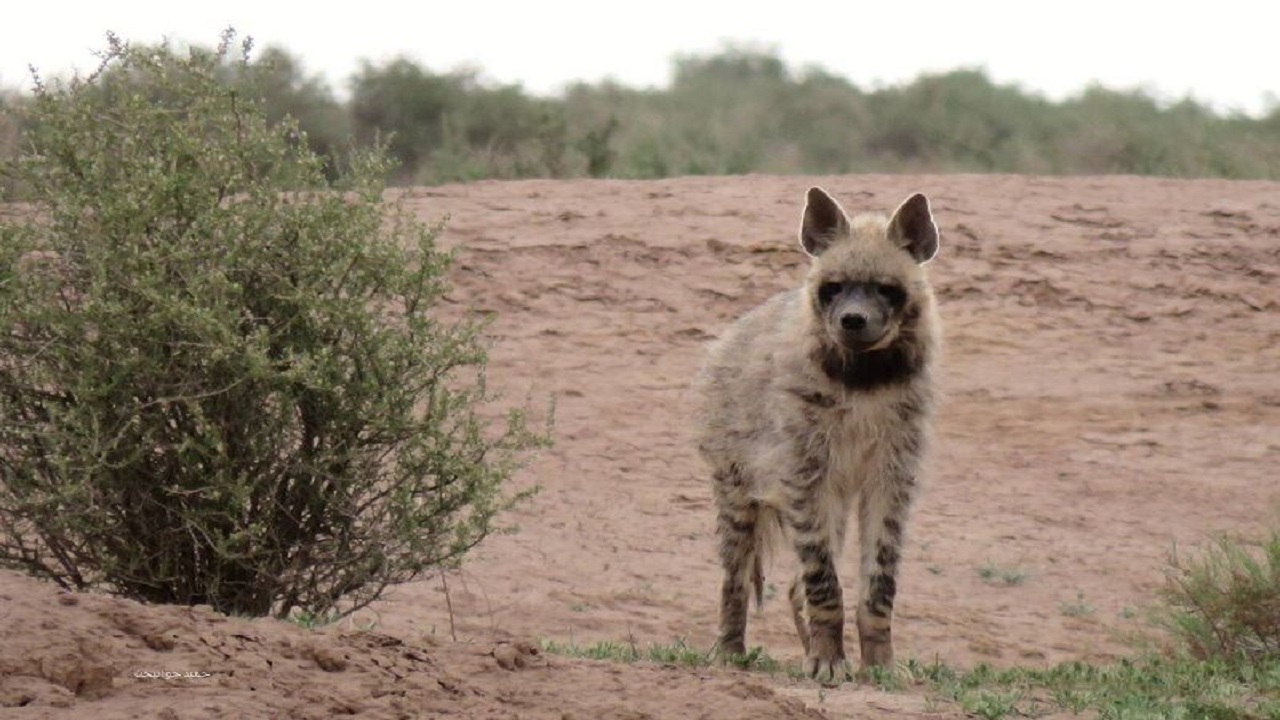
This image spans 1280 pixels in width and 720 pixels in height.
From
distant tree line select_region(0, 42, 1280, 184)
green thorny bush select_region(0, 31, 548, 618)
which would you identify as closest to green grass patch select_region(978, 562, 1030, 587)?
green thorny bush select_region(0, 31, 548, 618)

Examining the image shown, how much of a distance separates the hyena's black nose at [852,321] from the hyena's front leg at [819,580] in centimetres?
82

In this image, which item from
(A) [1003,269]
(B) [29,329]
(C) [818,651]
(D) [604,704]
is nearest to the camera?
(D) [604,704]

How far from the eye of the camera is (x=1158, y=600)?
10500 mm

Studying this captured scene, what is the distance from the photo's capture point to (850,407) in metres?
8.25

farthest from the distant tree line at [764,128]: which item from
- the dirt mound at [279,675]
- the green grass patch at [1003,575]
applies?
the dirt mound at [279,675]

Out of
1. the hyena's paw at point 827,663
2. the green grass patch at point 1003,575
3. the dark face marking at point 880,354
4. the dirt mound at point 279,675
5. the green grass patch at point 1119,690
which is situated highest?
the dark face marking at point 880,354

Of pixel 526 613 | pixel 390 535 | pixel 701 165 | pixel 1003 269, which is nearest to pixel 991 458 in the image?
pixel 1003 269

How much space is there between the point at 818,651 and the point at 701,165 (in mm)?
14005

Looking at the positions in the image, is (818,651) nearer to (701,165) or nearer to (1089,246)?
(1089,246)

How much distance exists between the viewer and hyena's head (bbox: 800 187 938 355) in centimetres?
797

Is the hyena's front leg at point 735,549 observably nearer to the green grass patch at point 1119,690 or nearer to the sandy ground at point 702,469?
the sandy ground at point 702,469

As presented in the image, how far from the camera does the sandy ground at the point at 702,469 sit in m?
5.58

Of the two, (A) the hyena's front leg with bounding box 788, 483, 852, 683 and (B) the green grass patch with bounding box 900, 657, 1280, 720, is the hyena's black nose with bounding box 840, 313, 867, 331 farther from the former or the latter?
(B) the green grass patch with bounding box 900, 657, 1280, 720

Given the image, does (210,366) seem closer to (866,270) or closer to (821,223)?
(866,270)
